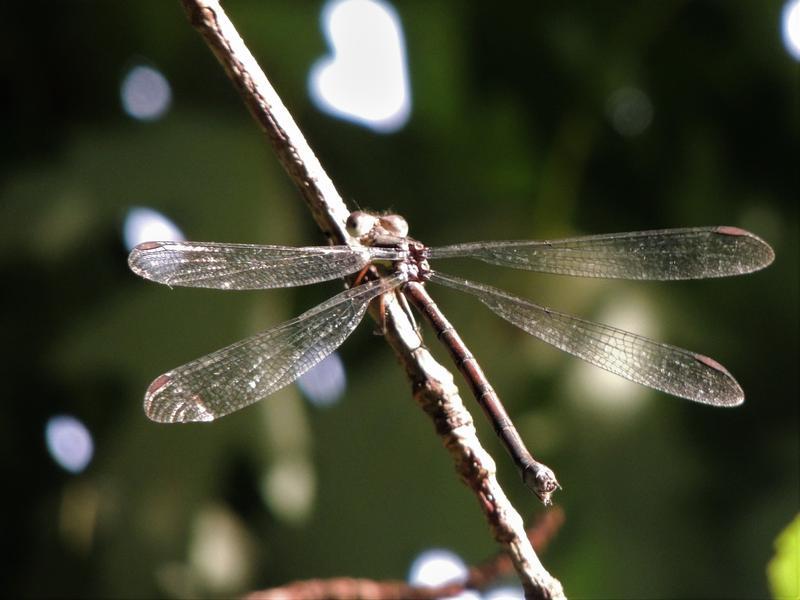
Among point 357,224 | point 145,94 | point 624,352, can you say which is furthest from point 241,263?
point 145,94

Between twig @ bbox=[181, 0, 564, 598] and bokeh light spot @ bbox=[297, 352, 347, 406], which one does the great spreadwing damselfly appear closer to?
twig @ bbox=[181, 0, 564, 598]

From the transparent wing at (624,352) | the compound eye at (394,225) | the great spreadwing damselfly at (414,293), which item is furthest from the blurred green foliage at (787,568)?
the compound eye at (394,225)

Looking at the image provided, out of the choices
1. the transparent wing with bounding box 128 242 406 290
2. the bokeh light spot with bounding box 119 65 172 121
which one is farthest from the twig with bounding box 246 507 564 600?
the bokeh light spot with bounding box 119 65 172 121

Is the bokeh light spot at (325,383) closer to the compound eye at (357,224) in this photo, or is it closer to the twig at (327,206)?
the compound eye at (357,224)

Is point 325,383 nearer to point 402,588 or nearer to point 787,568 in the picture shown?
point 402,588

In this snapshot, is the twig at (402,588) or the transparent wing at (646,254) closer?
the twig at (402,588)

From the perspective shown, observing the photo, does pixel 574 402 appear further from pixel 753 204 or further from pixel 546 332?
pixel 753 204

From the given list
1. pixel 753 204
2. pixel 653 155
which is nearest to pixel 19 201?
pixel 653 155
